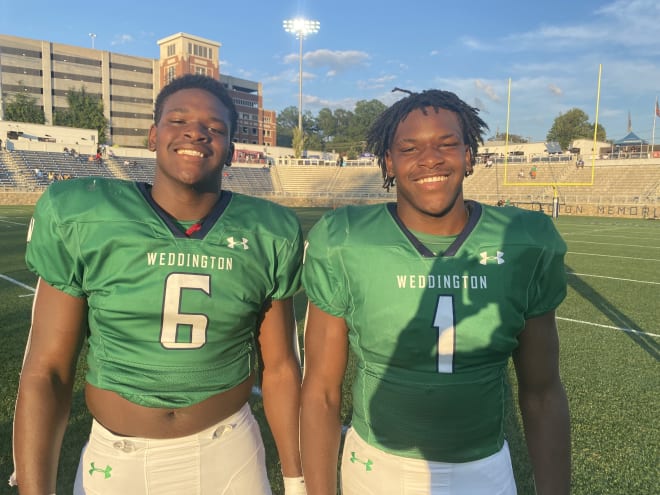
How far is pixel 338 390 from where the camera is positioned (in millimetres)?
1543

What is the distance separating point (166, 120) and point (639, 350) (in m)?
5.20

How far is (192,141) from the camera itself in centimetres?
162

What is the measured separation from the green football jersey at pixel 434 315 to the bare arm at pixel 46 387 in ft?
2.45

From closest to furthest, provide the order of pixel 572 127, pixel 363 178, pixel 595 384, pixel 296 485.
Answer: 1. pixel 296 485
2. pixel 595 384
3. pixel 363 178
4. pixel 572 127

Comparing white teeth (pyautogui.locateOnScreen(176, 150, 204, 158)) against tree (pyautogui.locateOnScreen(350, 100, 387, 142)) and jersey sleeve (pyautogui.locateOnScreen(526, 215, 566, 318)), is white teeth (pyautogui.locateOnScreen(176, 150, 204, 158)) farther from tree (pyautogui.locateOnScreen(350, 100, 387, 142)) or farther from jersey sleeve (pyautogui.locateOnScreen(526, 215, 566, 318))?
tree (pyautogui.locateOnScreen(350, 100, 387, 142))

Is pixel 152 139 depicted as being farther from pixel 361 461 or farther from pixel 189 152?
pixel 361 461

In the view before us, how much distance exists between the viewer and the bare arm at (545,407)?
1493 millimetres

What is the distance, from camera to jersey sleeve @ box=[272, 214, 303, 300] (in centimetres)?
169

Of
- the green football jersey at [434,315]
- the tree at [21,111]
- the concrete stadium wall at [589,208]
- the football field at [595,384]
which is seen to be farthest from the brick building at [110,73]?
the green football jersey at [434,315]

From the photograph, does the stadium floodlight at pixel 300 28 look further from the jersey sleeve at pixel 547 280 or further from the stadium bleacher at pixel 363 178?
the jersey sleeve at pixel 547 280

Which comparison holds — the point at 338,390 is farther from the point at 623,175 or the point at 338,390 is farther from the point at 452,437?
the point at 623,175

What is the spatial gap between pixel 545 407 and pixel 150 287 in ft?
4.11

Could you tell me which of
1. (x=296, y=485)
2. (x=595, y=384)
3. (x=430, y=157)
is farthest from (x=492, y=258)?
(x=595, y=384)

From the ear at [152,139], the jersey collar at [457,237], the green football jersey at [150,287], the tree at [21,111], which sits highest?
the tree at [21,111]
